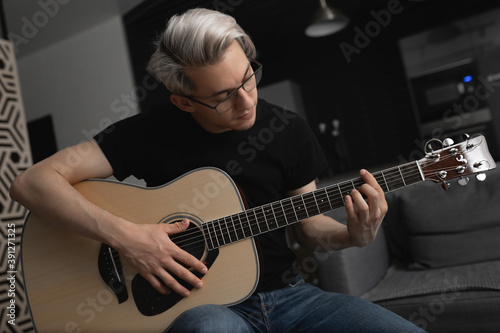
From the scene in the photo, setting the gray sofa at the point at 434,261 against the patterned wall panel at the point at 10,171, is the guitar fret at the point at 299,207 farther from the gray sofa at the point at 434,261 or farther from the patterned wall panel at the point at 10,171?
the patterned wall panel at the point at 10,171

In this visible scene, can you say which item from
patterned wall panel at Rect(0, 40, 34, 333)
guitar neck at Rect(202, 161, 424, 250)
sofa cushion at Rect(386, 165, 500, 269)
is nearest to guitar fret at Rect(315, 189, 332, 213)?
guitar neck at Rect(202, 161, 424, 250)

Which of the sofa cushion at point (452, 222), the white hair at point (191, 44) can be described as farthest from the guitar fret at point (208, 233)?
the sofa cushion at point (452, 222)

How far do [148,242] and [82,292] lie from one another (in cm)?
28

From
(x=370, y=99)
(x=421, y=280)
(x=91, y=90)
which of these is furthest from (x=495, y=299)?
(x=91, y=90)

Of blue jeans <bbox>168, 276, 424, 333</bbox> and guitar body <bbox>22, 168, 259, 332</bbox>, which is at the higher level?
guitar body <bbox>22, 168, 259, 332</bbox>

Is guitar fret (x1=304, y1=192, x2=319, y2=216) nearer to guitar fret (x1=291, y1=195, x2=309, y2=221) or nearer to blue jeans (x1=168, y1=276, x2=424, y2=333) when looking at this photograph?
guitar fret (x1=291, y1=195, x2=309, y2=221)

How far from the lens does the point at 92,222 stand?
1.13m

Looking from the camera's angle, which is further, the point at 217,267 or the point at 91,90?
the point at 91,90

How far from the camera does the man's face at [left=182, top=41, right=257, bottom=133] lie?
3.67ft

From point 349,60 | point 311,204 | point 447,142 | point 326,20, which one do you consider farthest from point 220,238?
point 349,60

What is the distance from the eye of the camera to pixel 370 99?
4.43 metres

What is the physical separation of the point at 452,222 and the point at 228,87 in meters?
1.41

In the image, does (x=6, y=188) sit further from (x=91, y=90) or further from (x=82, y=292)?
(x=91, y=90)

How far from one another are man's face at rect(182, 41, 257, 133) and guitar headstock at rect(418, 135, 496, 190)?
0.50 m
